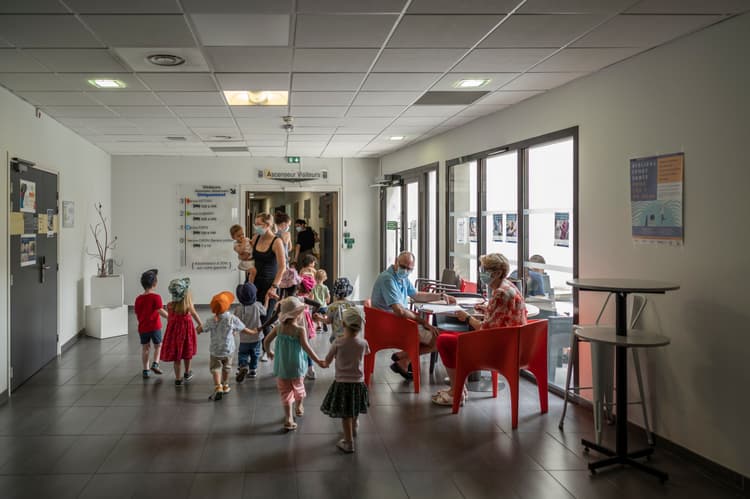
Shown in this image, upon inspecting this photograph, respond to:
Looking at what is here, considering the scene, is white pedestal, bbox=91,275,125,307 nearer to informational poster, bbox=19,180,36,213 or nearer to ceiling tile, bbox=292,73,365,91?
informational poster, bbox=19,180,36,213

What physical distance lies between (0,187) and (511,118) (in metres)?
4.89

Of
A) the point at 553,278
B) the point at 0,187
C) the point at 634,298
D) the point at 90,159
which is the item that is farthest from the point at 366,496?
the point at 90,159

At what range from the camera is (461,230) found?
785 cm

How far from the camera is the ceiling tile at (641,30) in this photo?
11.7 ft

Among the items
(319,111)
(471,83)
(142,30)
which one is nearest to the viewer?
(142,30)

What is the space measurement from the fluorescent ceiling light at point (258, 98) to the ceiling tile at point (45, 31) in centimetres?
180

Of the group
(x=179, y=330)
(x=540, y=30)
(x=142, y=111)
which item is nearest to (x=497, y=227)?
(x=540, y=30)

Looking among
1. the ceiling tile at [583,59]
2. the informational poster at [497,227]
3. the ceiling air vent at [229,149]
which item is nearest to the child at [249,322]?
the informational poster at [497,227]

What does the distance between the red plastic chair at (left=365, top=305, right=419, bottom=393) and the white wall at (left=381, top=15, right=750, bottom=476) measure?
4.88 ft

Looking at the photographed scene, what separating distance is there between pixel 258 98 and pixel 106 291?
397cm

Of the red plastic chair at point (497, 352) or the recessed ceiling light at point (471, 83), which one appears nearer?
the red plastic chair at point (497, 352)

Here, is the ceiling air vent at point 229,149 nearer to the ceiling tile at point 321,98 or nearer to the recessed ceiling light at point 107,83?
the ceiling tile at point 321,98

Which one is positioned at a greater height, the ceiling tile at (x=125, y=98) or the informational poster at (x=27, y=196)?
the ceiling tile at (x=125, y=98)

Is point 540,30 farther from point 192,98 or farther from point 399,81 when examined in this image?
point 192,98
